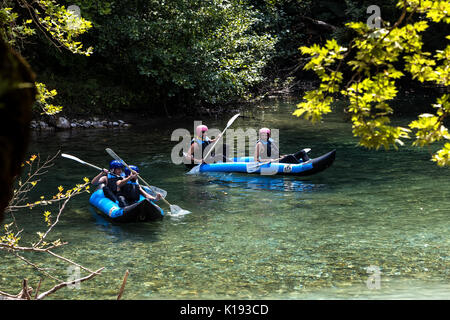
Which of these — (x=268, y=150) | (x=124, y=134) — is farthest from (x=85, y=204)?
(x=124, y=134)

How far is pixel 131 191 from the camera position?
10.5 m

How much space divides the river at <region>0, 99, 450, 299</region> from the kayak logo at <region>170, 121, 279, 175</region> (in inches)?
19.0

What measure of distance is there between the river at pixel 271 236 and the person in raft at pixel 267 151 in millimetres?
594

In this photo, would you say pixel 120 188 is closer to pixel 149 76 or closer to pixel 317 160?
pixel 317 160

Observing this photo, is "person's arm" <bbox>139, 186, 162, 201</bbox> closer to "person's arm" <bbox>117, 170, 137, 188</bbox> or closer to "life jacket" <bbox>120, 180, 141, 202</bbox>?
"life jacket" <bbox>120, 180, 141, 202</bbox>

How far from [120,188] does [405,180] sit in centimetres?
635

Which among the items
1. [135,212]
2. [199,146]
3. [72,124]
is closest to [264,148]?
[199,146]

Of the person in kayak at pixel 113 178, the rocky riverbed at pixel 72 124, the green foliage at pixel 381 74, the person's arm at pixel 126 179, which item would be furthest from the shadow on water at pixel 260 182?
the rocky riverbed at pixel 72 124

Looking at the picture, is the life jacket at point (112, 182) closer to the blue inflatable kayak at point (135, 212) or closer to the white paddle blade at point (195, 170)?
the blue inflatable kayak at point (135, 212)

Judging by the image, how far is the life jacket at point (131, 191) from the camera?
10.4 m

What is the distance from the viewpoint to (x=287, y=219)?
9.83 m

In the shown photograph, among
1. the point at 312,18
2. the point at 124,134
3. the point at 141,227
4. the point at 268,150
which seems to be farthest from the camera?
the point at 312,18

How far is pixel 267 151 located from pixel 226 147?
320cm

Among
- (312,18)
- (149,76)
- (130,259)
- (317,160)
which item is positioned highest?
(312,18)
